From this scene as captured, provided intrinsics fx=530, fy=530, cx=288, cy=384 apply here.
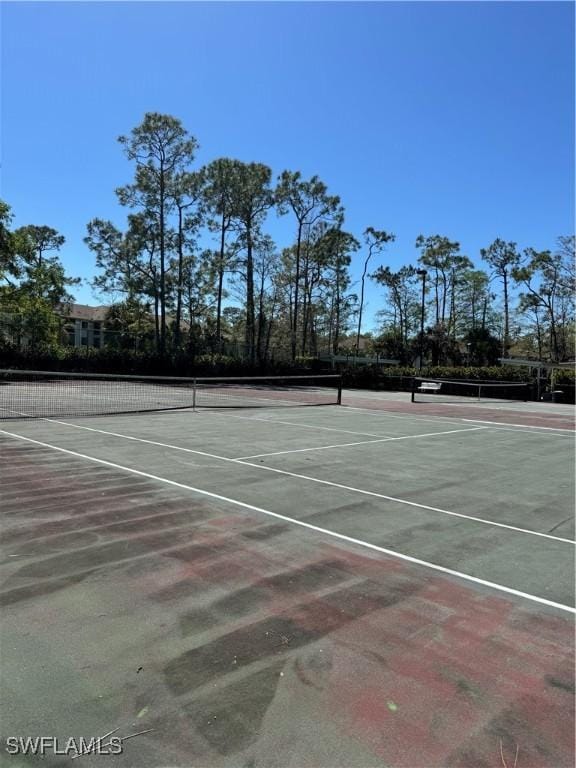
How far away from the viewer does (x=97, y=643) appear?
10.1 feet

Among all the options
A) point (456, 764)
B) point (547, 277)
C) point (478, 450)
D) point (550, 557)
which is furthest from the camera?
point (547, 277)

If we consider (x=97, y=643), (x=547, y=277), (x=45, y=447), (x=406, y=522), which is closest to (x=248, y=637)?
(x=97, y=643)

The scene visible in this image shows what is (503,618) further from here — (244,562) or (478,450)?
(478,450)

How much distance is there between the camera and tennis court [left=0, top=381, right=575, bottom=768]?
2402mm

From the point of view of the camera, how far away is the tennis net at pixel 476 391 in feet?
106

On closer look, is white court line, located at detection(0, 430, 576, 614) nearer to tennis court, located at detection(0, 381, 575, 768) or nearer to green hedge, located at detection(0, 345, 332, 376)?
tennis court, located at detection(0, 381, 575, 768)

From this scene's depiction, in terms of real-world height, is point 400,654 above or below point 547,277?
below

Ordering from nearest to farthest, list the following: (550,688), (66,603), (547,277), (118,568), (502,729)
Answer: (502,729) → (550,688) → (66,603) → (118,568) → (547,277)

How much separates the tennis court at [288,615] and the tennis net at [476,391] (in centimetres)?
2545

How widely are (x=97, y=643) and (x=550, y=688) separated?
2.52 m

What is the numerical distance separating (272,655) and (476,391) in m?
34.8

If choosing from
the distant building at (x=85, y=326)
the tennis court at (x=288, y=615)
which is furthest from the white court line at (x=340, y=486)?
the distant building at (x=85, y=326)

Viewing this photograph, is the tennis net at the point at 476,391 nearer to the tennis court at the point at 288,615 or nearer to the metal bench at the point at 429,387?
the metal bench at the point at 429,387

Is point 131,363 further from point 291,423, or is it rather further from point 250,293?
point 291,423
